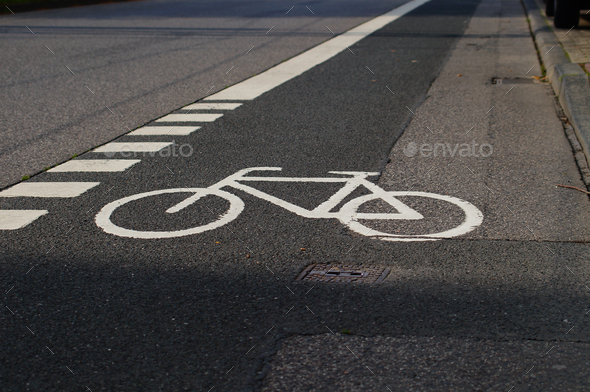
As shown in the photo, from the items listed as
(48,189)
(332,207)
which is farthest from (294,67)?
(332,207)

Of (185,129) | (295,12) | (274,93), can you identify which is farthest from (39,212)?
(295,12)

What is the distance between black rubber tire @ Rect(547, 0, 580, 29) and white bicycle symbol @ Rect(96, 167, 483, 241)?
415 inches

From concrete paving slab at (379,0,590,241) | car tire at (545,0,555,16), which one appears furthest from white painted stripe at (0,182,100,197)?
car tire at (545,0,555,16)

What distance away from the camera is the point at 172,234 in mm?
4352

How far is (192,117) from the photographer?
781 cm

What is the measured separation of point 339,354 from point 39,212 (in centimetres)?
293

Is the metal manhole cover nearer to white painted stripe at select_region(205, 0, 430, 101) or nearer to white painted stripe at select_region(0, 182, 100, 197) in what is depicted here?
white painted stripe at select_region(0, 182, 100, 197)

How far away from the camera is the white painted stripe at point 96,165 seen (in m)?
5.87

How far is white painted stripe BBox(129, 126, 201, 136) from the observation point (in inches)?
280

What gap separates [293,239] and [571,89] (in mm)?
5269

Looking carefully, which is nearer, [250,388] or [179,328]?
[250,388]

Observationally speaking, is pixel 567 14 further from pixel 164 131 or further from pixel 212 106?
pixel 164 131

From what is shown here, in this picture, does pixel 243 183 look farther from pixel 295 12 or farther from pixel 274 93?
pixel 295 12
